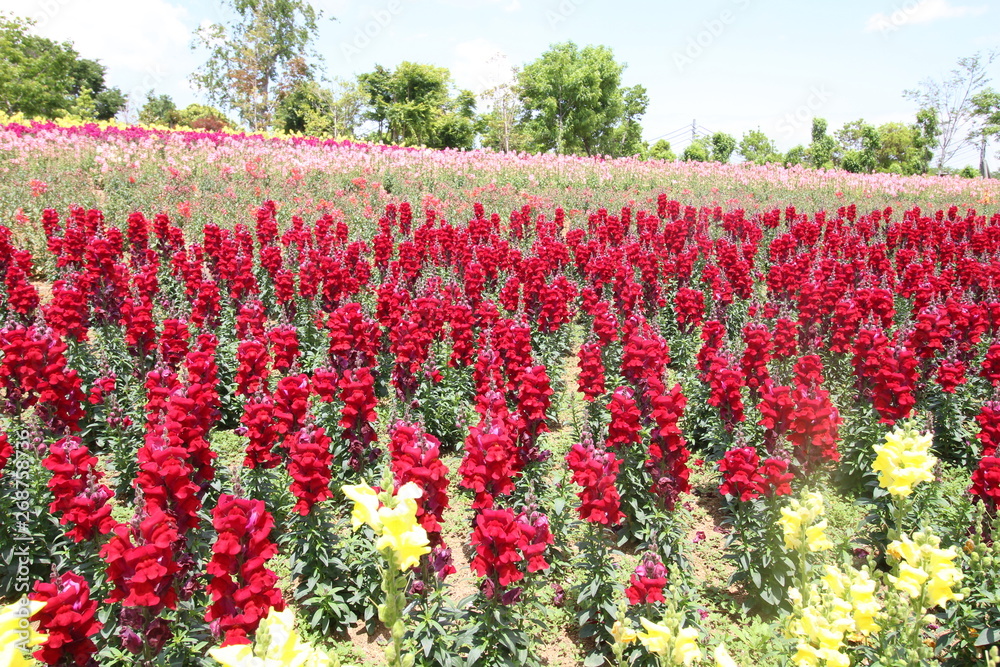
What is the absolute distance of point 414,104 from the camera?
1895 inches

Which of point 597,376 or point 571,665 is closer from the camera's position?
point 571,665

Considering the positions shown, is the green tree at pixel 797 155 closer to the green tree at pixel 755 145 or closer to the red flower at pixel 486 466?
the green tree at pixel 755 145

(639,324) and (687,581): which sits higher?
(639,324)

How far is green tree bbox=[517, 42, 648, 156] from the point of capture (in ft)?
151

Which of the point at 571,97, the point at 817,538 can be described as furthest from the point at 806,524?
the point at 571,97

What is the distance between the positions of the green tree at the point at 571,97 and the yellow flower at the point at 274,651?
44.7 meters

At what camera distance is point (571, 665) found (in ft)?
12.9

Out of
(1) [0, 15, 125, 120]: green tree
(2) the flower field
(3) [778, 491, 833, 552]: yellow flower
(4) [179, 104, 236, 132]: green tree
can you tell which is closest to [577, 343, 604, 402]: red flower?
(2) the flower field

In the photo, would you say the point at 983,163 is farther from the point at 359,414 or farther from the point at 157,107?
the point at 157,107

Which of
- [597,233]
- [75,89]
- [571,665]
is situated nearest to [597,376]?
[571,665]

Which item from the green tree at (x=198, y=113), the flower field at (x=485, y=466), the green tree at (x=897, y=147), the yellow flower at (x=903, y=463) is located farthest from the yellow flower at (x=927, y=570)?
the green tree at (x=897, y=147)

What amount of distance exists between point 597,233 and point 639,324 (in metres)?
7.68

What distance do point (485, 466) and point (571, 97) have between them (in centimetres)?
4686

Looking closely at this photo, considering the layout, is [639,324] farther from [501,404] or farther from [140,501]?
[140,501]
